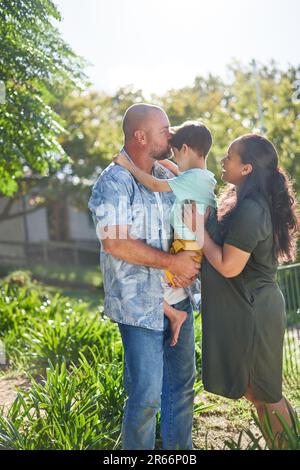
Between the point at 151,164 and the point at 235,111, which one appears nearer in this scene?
the point at 151,164

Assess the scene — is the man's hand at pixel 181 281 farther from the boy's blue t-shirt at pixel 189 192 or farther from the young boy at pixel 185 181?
the boy's blue t-shirt at pixel 189 192

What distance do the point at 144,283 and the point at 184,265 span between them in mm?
243

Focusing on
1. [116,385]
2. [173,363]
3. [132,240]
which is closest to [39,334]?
[116,385]

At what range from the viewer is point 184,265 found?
Answer: 326 centimetres

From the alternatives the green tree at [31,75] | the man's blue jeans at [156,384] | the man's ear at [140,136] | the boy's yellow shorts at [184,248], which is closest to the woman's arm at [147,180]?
the man's ear at [140,136]

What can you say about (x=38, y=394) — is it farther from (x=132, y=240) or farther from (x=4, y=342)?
(x=4, y=342)

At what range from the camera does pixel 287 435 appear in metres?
2.99

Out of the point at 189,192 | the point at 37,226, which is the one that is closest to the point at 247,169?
the point at 189,192

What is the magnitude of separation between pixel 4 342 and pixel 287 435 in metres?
4.27

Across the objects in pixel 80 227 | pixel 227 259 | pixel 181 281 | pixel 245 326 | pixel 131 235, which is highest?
pixel 80 227

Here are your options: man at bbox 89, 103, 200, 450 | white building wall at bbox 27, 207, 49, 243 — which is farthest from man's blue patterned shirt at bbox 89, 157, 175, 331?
white building wall at bbox 27, 207, 49, 243

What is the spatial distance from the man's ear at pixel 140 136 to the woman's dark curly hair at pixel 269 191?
1.75ft

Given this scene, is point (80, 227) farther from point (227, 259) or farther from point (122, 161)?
point (227, 259)

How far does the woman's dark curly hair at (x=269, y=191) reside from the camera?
10.7 feet
